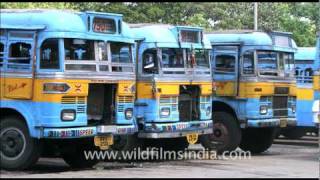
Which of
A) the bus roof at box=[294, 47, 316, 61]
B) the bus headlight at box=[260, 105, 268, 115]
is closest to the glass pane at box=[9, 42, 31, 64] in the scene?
the bus headlight at box=[260, 105, 268, 115]

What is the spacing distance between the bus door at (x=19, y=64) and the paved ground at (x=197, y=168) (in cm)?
143

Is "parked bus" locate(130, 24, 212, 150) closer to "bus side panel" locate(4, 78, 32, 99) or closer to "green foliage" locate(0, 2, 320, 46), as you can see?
"bus side panel" locate(4, 78, 32, 99)

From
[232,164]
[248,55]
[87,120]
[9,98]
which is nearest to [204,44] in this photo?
[248,55]

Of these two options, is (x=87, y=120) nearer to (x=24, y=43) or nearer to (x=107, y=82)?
(x=107, y=82)

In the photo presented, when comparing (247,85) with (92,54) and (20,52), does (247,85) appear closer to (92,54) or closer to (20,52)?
(92,54)

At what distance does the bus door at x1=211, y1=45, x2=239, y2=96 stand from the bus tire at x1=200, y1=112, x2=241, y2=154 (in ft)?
1.99

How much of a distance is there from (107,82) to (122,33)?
1161 millimetres

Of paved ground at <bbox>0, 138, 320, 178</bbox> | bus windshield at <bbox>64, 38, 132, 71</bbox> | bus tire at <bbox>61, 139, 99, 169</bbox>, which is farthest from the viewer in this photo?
bus tire at <bbox>61, 139, 99, 169</bbox>

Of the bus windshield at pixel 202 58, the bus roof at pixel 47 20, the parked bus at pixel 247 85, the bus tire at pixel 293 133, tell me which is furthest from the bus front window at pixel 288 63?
the bus roof at pixel 47 20

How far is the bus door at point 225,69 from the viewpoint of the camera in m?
16.7

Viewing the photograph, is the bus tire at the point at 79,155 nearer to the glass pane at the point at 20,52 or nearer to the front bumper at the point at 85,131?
the front bumper at the point at 85,131

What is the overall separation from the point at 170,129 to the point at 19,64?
3870 mm

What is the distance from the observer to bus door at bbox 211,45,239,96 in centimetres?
1667

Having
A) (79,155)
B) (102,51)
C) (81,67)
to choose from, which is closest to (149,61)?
(102,51)
